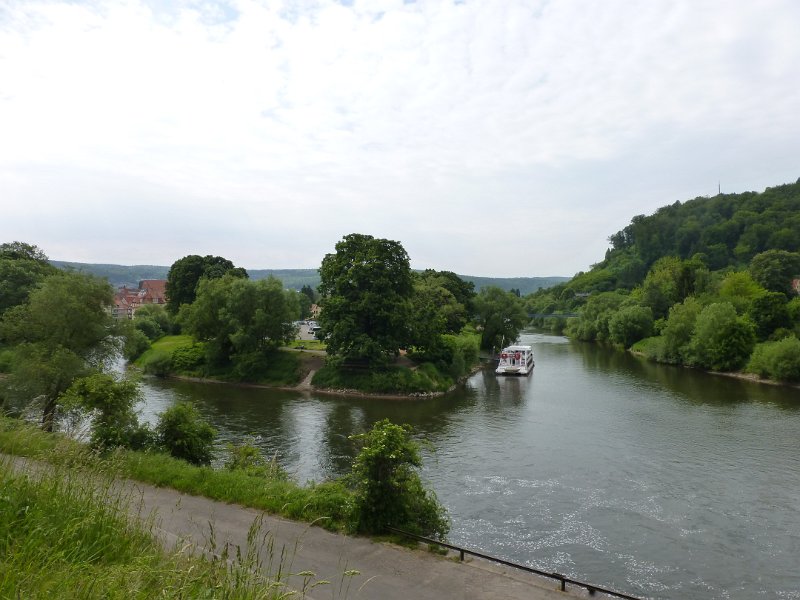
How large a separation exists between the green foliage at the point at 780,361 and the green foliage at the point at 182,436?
45378mm

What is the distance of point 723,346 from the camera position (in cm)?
5144

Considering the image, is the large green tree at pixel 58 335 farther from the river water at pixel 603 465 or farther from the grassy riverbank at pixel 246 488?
the grassy riverbank at pixel 246 488

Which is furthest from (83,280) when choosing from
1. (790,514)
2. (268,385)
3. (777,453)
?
(777,453)

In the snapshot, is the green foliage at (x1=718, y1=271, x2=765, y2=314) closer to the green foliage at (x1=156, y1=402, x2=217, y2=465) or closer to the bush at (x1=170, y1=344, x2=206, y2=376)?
the bush at (x1=170, y1=344, x2=206, y2=376)

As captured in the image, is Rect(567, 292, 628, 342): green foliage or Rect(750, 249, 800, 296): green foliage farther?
Rect(567, 292, 628, 342): green foliage

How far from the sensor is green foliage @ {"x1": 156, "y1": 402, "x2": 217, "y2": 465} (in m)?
17.5

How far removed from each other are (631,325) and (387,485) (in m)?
67.3

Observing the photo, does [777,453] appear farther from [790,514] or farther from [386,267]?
[386,267]

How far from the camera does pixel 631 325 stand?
2842 inches

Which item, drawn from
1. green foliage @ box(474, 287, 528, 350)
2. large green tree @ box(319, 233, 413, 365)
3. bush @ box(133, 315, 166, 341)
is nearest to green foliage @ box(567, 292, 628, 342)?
green foliage @ box(474, 287, 528, 350)

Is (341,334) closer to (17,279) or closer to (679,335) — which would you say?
(17,279)

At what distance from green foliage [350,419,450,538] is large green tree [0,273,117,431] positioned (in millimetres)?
18279

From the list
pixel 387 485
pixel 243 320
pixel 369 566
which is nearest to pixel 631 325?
pixel 243 320

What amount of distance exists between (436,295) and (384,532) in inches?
2003
